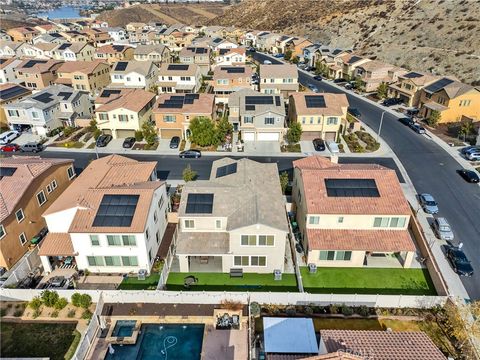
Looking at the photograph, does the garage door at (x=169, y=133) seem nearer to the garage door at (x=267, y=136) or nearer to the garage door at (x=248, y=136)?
the garage door at (x=248, y=136)

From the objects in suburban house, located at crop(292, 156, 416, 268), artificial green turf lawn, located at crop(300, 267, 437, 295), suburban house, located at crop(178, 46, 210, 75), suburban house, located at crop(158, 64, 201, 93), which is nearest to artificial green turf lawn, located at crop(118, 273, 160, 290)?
artificial green turf lawn, located at crop(300, 267, 437, 295)

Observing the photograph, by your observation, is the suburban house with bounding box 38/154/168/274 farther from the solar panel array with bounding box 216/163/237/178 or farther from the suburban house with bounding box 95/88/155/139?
the suburban house with bounding box 95/88/155/139

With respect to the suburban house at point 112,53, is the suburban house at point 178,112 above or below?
below

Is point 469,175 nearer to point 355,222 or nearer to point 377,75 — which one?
point 355,222

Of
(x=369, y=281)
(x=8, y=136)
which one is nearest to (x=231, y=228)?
(x=369, y=281)

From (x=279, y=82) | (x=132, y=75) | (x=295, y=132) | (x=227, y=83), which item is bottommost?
(x=295, y=132)

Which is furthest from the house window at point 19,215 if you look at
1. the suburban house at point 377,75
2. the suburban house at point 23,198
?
the suburban house at point 377,75
